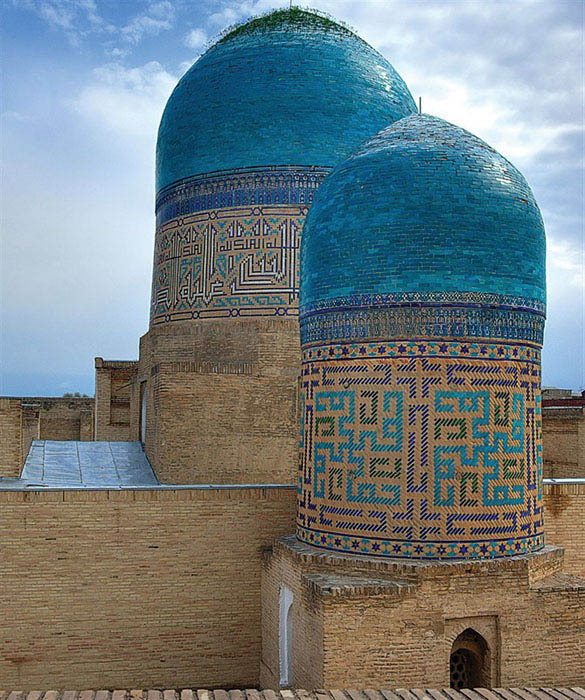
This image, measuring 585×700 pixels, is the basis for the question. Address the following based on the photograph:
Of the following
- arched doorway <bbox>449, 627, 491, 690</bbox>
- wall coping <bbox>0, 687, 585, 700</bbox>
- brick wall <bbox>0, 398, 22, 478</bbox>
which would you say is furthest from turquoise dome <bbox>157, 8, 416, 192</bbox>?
wall coping <bbox>0, 687, 585, 700</bbox>

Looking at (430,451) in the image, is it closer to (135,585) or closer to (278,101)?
(135,585)

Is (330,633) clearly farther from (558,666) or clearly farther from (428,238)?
(428,238)

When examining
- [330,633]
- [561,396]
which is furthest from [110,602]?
[561,396]

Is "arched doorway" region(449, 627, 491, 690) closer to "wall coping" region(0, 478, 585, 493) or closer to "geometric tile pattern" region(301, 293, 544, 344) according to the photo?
"wall coping" region(0, 478, 585, 493)

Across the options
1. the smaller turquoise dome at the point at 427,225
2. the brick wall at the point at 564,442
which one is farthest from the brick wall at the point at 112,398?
the smaller turquoise dome at the point at 427,225

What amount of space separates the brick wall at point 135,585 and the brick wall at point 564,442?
7.20 meters

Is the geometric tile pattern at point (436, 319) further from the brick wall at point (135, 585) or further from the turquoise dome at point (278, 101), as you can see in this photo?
the turquoise dome at point (278, 101)

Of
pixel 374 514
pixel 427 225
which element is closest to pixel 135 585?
pixel 374 514

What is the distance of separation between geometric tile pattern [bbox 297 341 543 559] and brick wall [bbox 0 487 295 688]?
4.40ft

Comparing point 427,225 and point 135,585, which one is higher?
point 427,225

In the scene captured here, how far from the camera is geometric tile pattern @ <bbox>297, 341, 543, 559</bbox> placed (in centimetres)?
743

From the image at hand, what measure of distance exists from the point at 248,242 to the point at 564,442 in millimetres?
6757

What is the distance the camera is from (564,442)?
1466 cm

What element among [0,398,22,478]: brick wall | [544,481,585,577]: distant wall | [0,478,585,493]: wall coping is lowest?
[544,481,585,577]: distant wall
